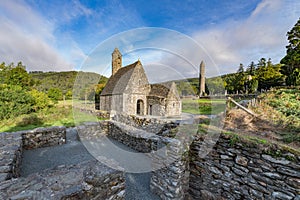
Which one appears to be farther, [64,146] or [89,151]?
[64,146]

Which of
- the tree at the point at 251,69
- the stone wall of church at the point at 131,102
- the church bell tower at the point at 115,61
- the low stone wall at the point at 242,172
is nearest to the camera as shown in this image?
the low stone wall at the point at 242,172

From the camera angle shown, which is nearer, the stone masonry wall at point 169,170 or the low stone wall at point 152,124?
the stone masonry wall at point 169,170

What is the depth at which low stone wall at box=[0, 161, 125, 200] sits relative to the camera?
1768 millimetres

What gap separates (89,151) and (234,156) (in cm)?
466

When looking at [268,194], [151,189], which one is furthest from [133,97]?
[268,194]

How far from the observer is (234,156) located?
2969 millimetres

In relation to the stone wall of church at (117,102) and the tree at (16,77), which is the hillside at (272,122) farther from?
the tree at (16,77)

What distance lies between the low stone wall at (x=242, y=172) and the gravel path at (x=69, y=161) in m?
1.30

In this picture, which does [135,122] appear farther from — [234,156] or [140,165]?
[234,156]

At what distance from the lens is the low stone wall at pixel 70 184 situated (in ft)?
5.80

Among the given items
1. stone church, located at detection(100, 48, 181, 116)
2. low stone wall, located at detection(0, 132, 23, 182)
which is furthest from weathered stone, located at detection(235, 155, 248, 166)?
stone church, located at detection(100, 48, 181, 116)

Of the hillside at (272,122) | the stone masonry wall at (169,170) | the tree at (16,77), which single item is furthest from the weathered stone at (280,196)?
the tree at (16,77)

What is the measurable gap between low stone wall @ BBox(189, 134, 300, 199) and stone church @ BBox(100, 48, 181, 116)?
10.1 metres

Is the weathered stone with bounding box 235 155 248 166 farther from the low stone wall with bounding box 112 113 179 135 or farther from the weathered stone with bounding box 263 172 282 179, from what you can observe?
the low stone wall with bounding box 112 113 179 135
